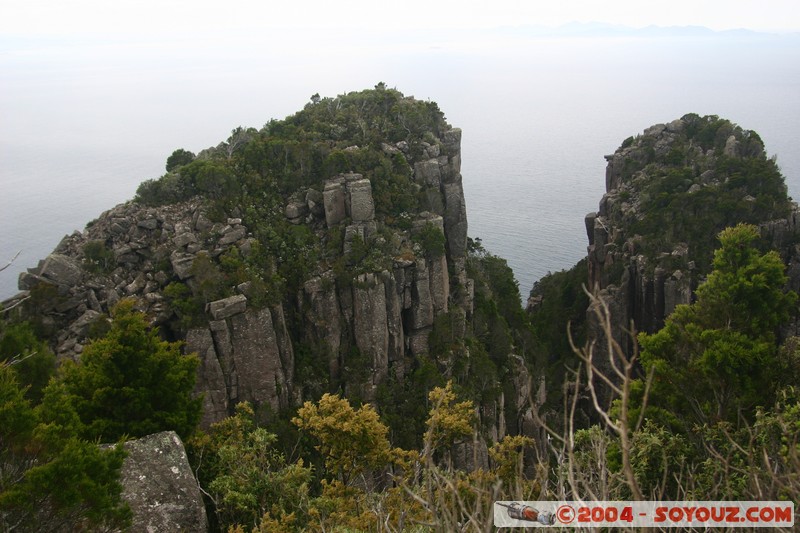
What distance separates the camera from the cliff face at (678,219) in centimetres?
4406

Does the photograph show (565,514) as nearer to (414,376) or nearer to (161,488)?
(161,488)

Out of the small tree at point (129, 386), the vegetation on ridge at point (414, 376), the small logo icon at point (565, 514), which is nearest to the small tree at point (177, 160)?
the vegetation on ridge at point (414, 376)

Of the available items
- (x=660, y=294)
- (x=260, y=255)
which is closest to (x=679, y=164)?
(x=660, y=294)

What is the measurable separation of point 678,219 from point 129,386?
121ft

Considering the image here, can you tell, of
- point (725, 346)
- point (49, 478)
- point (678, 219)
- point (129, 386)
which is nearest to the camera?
point (49, 478)

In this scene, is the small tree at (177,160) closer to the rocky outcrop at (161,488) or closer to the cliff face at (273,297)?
the cliff face at (273,297)

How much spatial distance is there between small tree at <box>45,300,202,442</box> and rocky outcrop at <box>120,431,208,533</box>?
2778mm

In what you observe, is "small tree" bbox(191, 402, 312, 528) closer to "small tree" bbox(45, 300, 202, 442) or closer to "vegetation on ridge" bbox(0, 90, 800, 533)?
"vegetation on ridge" bbox(0, 90, 800, 533)

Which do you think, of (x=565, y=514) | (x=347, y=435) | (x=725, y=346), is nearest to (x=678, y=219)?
(x=725, y=346)

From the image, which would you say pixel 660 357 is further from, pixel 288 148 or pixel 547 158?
pixel 547 158

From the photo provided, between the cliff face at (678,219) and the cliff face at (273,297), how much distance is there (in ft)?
38.7

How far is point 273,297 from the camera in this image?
113 feet

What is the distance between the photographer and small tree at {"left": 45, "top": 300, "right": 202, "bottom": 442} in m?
19.5

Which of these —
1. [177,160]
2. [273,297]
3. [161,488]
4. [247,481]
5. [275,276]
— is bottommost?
[273,297]
